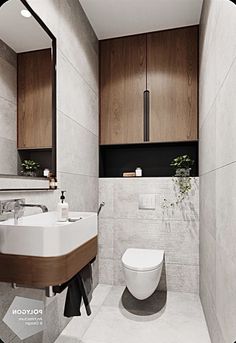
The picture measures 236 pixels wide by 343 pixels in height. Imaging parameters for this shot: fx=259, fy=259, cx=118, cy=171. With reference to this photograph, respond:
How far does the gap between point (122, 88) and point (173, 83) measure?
523 millimetres

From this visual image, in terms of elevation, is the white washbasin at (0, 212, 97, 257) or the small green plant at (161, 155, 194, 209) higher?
the small green plant at (161, 155, 194, 209)

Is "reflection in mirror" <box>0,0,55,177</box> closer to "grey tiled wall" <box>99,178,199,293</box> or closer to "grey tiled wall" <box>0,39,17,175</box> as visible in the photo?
"grey tiled wall" <box>0,39,17,175</box>

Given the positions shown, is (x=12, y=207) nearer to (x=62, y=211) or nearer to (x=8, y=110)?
(x=62, y=211)

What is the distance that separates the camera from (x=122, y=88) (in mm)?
2719

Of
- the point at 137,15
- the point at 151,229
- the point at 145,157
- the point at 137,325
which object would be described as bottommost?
the point at 137,325

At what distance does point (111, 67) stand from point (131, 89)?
0.33 meters

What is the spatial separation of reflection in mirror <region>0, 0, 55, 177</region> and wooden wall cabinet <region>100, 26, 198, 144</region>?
106cm

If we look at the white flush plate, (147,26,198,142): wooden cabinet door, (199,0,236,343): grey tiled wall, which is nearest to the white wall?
the white flush plate

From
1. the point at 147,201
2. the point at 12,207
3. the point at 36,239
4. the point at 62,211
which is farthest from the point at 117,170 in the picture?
the point at 36,239

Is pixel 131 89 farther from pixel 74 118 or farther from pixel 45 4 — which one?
pixel 45 4

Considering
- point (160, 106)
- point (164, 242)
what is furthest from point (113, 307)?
point (160, 106)

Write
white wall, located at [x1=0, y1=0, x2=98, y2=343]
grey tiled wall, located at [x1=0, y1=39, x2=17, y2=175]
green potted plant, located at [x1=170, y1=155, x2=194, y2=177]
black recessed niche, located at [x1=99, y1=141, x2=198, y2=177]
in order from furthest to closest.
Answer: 1. black recessed niche, located at [x1=99, y1=141, x2=198, y2=177]
2. green potted plant, located at [x1=170, y1=155, x2=194, y2=177]
3. white wall, located at [x1=0, y1=0, x2=98, y2=343]
4. grey tiled wall, located at [x1=0, y1=39, x2=17, y2=175]

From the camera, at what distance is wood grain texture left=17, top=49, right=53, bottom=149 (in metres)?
1.53

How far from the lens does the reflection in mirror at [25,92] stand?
140cm
